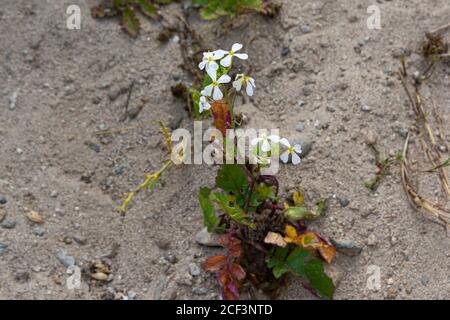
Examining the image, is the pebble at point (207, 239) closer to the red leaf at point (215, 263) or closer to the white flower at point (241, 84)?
the red leaf at point (215, 263)

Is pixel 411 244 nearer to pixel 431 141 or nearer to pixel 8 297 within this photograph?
pixel 431 141

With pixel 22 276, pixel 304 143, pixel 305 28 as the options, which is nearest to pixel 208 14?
pixel 305 28

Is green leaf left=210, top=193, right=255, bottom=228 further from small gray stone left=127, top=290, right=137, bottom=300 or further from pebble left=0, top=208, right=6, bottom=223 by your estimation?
pebble left=0, top=208, right=6, bottom=223

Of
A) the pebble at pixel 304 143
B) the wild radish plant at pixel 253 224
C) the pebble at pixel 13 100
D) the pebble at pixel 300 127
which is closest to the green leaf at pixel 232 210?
the wild radish plant at pixel 253 224

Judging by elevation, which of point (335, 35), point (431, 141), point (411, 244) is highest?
point (335, 35)

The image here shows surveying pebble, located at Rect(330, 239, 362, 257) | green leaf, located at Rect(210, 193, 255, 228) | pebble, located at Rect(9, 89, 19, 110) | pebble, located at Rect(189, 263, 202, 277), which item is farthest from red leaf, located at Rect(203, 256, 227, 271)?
pebble, located at Rect(9, 89, 19, 110)

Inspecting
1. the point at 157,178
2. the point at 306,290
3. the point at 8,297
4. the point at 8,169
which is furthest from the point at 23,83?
the point at 306,290

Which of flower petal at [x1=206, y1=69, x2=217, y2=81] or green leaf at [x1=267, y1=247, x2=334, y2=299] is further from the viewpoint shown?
green leaf at [x1=267, y1=247, x2=334, y2=299]
